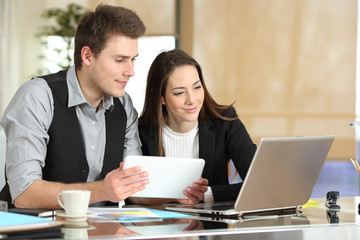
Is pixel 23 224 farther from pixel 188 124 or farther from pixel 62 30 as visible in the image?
pixel 62 30

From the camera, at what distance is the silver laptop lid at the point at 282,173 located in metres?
1.63

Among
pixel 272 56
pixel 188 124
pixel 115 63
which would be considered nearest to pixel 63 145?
pixel 115 63

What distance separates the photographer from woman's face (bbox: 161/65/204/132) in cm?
246

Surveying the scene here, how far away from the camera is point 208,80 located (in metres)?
6.55

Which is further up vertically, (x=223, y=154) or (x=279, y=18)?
(x=279, y=18)

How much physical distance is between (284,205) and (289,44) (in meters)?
5.03

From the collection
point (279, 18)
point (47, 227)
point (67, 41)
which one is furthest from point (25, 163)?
point (279, 18)

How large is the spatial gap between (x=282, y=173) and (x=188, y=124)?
0.93m

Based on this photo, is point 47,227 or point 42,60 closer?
point 47,227

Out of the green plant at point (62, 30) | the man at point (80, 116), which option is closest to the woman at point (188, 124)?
the man at point (80, 116)

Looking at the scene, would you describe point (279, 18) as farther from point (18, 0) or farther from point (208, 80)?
point (18, 0)

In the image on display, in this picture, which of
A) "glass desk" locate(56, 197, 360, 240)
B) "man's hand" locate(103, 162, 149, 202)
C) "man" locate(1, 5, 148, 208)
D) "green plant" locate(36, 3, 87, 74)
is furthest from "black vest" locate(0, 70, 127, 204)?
"green plant" locate(36, 3, 87, 74)

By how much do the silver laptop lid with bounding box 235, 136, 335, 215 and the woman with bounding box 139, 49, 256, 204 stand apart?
0.69 m

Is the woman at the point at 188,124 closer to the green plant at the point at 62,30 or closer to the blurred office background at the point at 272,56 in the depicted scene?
the green plant at the point at 62,30
